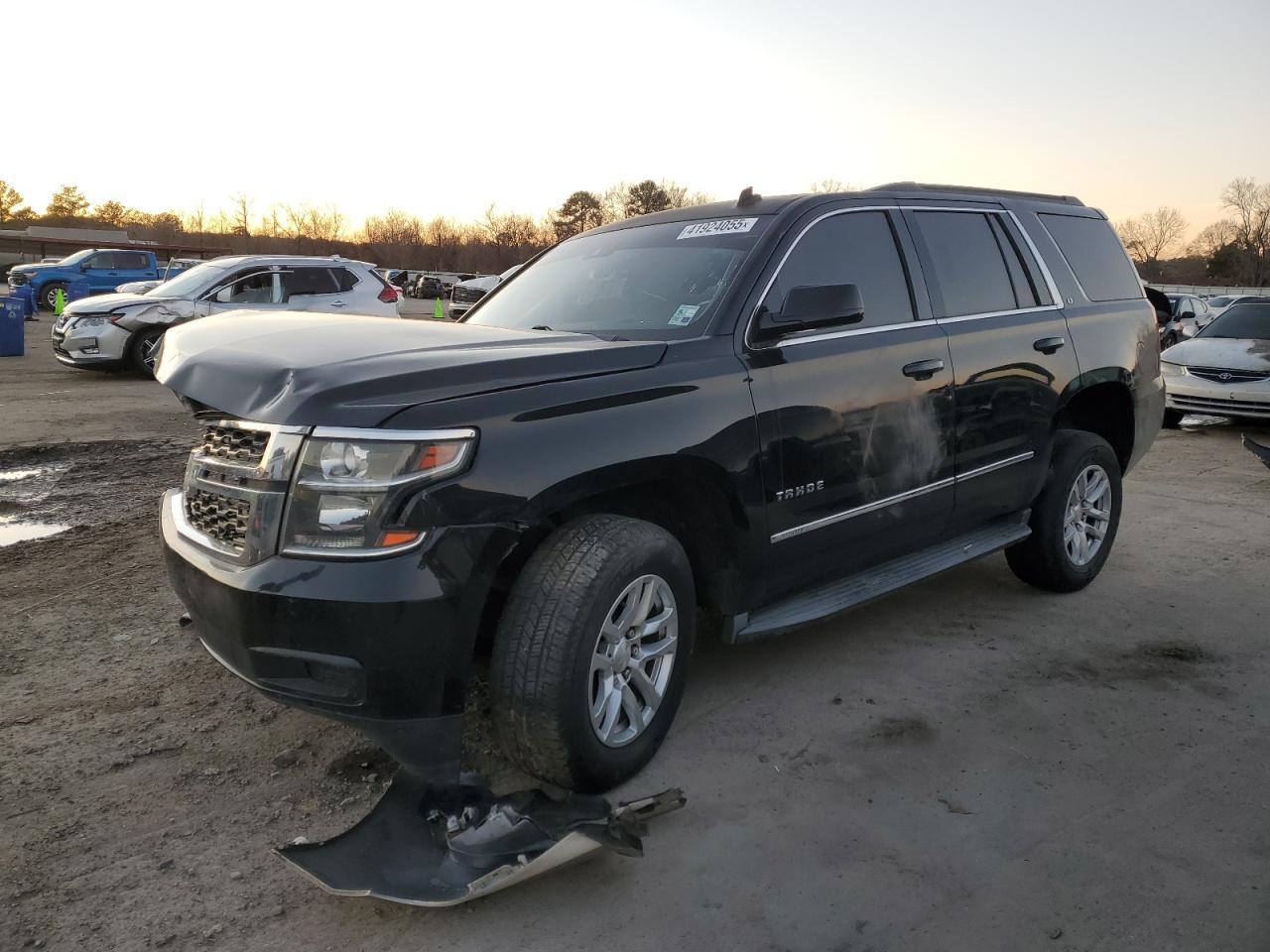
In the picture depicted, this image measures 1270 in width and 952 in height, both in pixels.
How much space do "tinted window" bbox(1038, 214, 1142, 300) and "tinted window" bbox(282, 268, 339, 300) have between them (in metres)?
10.8

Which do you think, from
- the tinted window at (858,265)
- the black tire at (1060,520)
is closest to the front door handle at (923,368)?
the tinted window at (858,265)

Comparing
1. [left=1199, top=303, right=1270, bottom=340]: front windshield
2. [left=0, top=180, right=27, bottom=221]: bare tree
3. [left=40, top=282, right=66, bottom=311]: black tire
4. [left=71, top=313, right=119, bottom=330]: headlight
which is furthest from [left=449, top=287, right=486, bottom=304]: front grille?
[left=0, top=180, right=27, bottom=221]: bare tree

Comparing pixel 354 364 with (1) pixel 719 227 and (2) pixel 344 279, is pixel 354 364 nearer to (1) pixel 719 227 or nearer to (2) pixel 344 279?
(1) pixel 719 227

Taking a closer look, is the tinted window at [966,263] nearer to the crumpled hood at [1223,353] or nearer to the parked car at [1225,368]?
the parked car at [1225,368]

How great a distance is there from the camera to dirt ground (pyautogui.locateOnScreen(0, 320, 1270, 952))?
2477mm

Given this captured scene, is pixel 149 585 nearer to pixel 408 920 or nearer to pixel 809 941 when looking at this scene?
pixel 408 920

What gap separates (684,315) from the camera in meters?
3.49

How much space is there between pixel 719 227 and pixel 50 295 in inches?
1224

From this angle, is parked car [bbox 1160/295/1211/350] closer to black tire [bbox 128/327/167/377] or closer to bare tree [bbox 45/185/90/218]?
black tire [bbox 128/327/167/377]

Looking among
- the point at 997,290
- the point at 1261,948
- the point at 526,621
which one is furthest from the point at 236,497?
the point at 997,290

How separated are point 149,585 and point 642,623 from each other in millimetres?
3052

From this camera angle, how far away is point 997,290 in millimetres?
4508

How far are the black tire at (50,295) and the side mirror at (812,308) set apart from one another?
3041cm

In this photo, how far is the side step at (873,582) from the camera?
3.44 m
